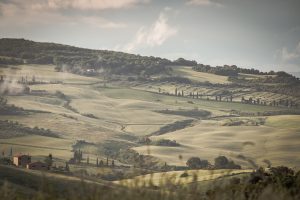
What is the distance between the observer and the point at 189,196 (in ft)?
33.6

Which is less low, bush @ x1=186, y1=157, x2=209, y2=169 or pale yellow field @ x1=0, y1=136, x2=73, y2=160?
pale yellow field @ x1=0, y1=136, x2=73, y2=160

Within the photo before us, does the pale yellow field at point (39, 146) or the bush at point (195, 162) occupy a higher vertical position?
the pale yellow field at point (39, 146)

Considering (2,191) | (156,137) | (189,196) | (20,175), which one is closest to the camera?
(2,191)

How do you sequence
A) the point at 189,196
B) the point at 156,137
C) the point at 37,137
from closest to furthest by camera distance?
the point at 189,196, the point at 37,137, the point at 156,137

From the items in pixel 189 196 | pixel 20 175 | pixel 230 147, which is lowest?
pixel 230 147

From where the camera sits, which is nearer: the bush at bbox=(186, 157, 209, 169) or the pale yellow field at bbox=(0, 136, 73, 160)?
the bush at bbox=(186, 157, 209, 169)

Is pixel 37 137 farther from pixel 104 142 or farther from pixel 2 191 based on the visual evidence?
pixel 2 191

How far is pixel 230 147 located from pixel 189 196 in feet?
592

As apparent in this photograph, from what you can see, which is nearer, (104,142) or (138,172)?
(138,172)

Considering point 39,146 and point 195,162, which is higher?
point 39,146

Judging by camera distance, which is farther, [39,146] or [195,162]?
[39,146]

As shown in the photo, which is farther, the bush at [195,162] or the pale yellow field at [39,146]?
the pale yellow field at [39,146]

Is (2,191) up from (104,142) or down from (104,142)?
up

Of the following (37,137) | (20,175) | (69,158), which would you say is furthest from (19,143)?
(20,175)
